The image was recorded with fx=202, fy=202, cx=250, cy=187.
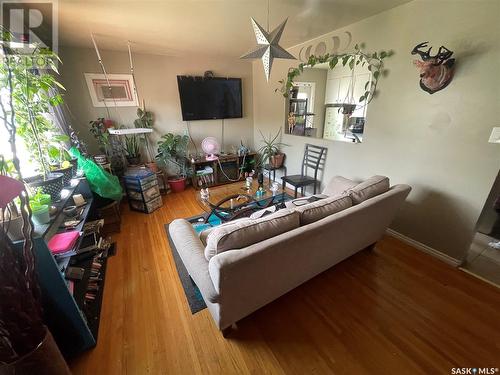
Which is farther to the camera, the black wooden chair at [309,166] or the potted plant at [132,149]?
the potted plant at [132,149]

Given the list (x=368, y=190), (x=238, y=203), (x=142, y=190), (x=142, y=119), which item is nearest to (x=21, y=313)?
(x=238, y=203)

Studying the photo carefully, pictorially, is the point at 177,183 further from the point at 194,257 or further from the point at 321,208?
the point at 321,208

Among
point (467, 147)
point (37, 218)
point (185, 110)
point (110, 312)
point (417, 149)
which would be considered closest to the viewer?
point (37, 218)

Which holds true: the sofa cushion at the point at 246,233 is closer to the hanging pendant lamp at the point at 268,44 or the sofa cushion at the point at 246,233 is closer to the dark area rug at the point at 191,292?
the dark area rug at the point at 191,292

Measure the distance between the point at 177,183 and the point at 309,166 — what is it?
2273mm

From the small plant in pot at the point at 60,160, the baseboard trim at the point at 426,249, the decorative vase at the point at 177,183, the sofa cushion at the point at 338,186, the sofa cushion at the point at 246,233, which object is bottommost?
the baseboard trim at the point at 426,249

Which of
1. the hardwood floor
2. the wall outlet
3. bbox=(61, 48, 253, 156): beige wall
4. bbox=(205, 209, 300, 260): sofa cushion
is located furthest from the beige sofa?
bbox=(61, 48, 253, 156): beige wall

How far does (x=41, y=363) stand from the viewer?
0.92 metres

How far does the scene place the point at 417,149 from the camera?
6.39 ft

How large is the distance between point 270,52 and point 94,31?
2.04 metres

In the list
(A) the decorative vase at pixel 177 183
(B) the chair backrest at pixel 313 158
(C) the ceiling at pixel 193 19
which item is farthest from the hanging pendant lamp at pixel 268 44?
(A) the decorative vase at pixel 177 183

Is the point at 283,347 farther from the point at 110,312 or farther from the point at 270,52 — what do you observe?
the point at 270,52

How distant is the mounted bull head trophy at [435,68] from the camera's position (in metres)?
1.59

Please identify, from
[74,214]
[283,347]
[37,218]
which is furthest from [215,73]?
[283,347]
